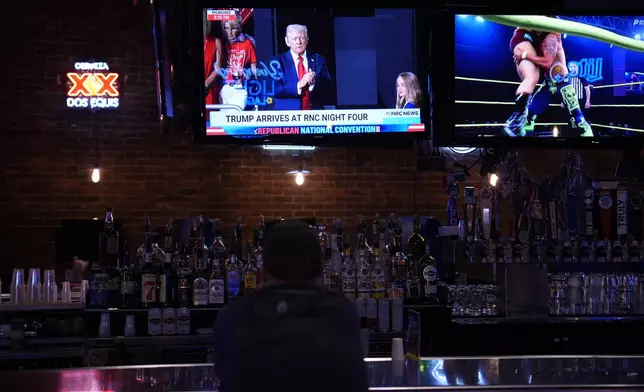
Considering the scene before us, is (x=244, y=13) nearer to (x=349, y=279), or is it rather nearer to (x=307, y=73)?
(x=307, y=73)

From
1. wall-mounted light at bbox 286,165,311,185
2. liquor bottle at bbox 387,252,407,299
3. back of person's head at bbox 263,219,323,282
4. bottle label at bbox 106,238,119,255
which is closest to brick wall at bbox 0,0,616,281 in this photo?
wall-mounted light at bbox 286,165,311,185

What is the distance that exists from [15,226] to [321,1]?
4434 mm

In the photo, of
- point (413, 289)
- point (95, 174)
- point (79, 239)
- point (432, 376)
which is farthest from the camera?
point (95, 174)

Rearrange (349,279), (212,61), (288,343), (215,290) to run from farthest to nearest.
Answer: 1. (349,279)
2. (215,290)
3. (212,61)
4. (288,343)

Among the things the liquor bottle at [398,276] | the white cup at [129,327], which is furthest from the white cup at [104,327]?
the liquor bottle at [398,276]

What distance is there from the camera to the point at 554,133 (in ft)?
16.5

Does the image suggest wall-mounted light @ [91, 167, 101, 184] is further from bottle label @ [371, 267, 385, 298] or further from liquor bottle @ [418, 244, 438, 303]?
liquor bottle @ [418, 244, 438, 303]

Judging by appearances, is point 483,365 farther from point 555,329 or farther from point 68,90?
point 68,90

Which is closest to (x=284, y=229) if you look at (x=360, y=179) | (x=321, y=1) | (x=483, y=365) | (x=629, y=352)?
(x=483, y=365)

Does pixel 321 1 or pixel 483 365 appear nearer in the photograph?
pixel 483 365

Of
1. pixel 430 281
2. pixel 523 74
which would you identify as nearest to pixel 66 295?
pixel 430 281

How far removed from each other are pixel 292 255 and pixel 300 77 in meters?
2.74

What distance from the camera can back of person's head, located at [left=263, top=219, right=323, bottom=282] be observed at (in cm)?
232

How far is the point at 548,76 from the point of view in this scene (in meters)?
5.05
